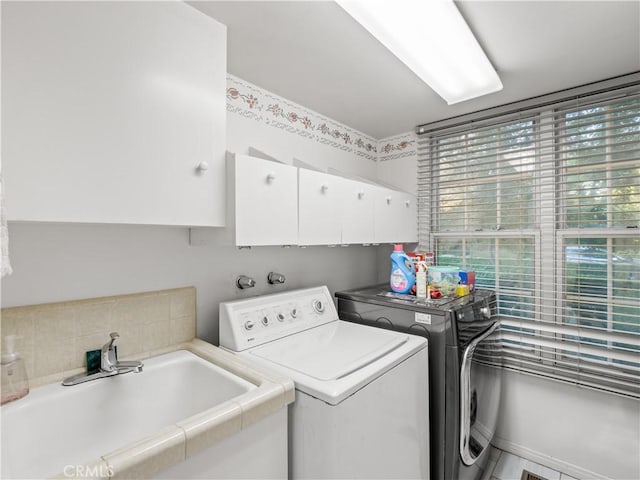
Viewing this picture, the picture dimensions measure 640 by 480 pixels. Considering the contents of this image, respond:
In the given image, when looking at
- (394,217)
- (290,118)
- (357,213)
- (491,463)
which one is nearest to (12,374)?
(357,213)

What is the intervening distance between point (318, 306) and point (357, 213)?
627mm

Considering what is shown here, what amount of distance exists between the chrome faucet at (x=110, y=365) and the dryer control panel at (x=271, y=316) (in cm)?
38

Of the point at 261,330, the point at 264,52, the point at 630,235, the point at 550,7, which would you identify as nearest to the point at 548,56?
the point at 550,7

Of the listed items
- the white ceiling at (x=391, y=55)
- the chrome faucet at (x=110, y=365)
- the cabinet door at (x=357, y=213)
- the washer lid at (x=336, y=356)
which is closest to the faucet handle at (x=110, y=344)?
the chrome faucet at (x=110, y=365)

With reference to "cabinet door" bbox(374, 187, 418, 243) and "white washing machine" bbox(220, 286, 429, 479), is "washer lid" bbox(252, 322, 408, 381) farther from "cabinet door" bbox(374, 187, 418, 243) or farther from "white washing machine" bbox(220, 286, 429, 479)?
"cabinet door" bbox(374, 187, 418, 243)

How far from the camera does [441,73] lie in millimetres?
1562

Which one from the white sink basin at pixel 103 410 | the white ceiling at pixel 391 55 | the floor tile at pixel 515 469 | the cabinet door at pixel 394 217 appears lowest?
the floor tile at pixel 515 469

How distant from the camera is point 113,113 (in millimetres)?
992

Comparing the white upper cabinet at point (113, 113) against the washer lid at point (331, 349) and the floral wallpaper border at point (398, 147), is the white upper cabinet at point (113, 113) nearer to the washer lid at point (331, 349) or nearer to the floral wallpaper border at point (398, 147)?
the washer lid at point (331, 349)

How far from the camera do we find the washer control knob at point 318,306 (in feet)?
6.03

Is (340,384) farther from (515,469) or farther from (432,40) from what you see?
(515,469)

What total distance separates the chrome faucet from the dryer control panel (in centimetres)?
38

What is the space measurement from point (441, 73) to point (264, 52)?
2.91 ft

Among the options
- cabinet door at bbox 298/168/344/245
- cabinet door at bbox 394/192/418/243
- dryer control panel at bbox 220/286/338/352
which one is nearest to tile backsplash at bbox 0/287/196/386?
dryer control panel at bbox 220/286/338/352
